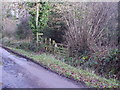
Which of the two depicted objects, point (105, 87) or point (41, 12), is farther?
point (41, 12)

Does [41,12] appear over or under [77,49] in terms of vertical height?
over

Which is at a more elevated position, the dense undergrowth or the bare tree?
the bare tree

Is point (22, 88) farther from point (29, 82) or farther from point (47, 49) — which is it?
point (47, 49)

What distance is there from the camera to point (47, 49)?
61.4 feet

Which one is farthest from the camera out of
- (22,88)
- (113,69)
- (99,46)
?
(99,46)

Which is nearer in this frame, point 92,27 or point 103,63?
point 103,63

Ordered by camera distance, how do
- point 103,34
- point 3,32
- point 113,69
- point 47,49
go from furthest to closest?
point 3,32 → point 47,49 → point 103,34 → point 113,69

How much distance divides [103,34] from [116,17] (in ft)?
7.18

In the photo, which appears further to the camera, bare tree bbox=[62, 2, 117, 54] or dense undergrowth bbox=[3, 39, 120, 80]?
bare tree bbox=[62, 2, 117, 54]

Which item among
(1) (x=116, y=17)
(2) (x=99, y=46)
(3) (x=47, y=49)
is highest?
(1) (x=116, y=17)

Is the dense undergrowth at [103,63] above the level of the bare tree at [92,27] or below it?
below

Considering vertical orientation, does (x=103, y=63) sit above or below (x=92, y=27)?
below

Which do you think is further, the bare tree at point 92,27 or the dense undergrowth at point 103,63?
the bare tree at point 92,27

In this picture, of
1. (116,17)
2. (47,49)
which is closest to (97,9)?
(116,17)
